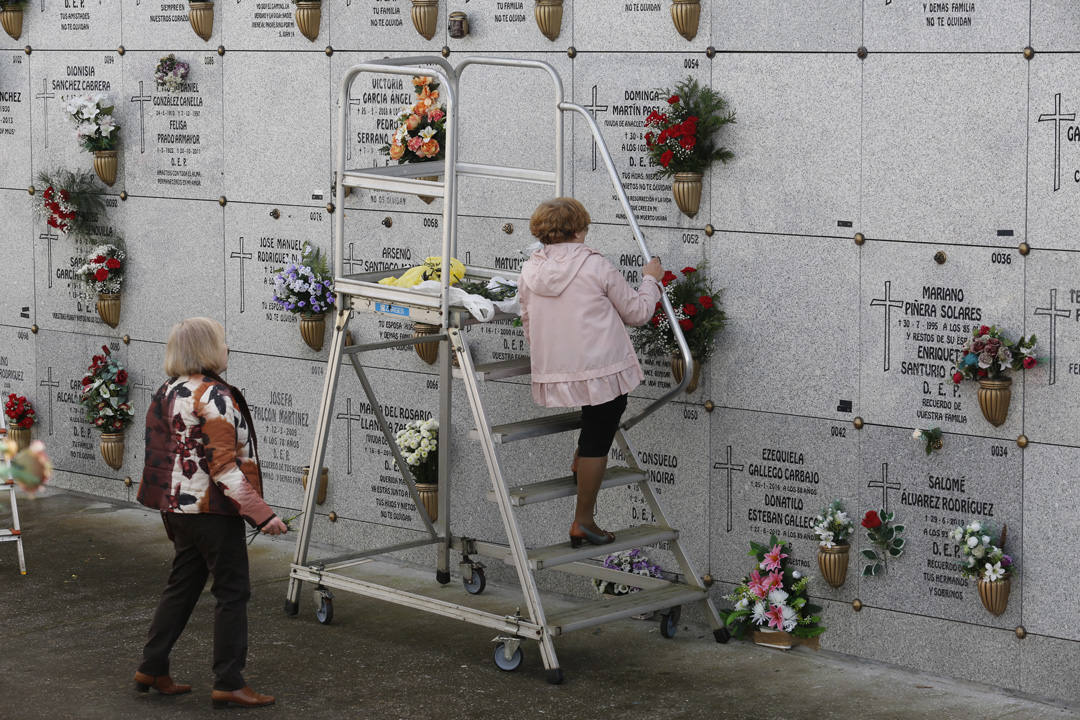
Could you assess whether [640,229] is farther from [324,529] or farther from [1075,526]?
[324,529]

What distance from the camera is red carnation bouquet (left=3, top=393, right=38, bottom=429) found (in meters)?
8.59

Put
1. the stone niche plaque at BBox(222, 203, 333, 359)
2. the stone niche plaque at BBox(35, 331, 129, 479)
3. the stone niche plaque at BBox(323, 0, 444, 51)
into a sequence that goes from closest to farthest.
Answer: the stone niche plaque at BBox(323, 0, 444, 51) → the stone niche plaque at BBox(222, 203, 333, 359) → the stone niche plaque at BBox(35, 331, 129, 479)

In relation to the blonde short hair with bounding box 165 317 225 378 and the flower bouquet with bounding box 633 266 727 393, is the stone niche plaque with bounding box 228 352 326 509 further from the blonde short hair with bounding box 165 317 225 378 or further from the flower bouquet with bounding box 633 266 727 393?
the blonde short hair with bounding box 165 317 225 378

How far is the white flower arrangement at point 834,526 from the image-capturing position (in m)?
5.70

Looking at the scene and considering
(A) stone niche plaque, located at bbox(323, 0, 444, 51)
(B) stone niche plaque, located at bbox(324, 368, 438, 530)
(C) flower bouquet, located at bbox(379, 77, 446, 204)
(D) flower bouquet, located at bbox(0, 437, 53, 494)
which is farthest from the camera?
(B) stone niche plaque, located at bbox(324, 368, 438, 530)

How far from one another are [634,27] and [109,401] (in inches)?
141

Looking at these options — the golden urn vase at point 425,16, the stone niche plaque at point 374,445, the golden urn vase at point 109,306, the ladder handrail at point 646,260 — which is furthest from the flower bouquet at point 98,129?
the ladder handrail at point 646,260

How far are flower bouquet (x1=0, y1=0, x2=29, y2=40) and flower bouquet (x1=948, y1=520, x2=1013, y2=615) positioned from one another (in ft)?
18.6

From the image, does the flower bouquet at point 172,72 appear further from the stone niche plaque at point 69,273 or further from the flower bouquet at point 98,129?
the stone niche plaque at point 69,273

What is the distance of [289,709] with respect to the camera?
17.3ft

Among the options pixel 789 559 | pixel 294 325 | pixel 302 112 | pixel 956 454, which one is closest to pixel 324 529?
pixel 294 325

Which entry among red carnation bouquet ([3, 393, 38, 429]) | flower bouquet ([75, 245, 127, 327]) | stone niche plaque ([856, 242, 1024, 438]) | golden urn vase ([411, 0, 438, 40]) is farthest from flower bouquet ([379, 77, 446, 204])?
red carnation bouquet ([3, 393, 38, 429])

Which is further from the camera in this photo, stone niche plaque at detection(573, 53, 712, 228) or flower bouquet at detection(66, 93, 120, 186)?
flower bouquet at detection(66, 93, 120, 186)

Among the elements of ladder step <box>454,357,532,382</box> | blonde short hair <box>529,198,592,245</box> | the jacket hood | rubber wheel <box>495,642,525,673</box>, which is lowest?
rubber wheel <box>495,642,525,673</box>
